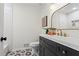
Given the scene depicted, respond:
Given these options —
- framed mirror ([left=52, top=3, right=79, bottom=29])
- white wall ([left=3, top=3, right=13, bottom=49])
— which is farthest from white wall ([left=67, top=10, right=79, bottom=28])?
white wall ([left=3, top=3, right=13, bottom=49])

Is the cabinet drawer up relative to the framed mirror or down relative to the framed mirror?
down

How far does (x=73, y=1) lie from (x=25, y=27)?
113 inches

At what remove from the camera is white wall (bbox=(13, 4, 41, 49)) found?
4.60 m

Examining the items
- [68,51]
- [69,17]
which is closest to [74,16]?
[69,17]

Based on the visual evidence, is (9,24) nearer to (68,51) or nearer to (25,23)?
(25,23)

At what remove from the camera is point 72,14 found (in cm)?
218

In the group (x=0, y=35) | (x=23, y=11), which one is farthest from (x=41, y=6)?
(x=0, y=35)

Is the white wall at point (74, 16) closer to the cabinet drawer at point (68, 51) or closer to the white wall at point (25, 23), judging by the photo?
the cabinet drawer at point (68, 51)

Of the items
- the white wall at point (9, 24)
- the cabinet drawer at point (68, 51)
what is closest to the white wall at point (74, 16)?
the cabinet drawer at point (68, 51)

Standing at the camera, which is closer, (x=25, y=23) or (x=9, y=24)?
(x=9, y=24)

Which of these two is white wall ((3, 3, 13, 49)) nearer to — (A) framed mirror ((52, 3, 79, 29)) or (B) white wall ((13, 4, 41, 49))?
(B) white wall ((13, 4, 41, 49))

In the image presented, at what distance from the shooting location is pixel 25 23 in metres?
4.71

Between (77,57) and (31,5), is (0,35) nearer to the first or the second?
(77,57)

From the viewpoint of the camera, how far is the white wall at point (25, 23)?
4598mm
